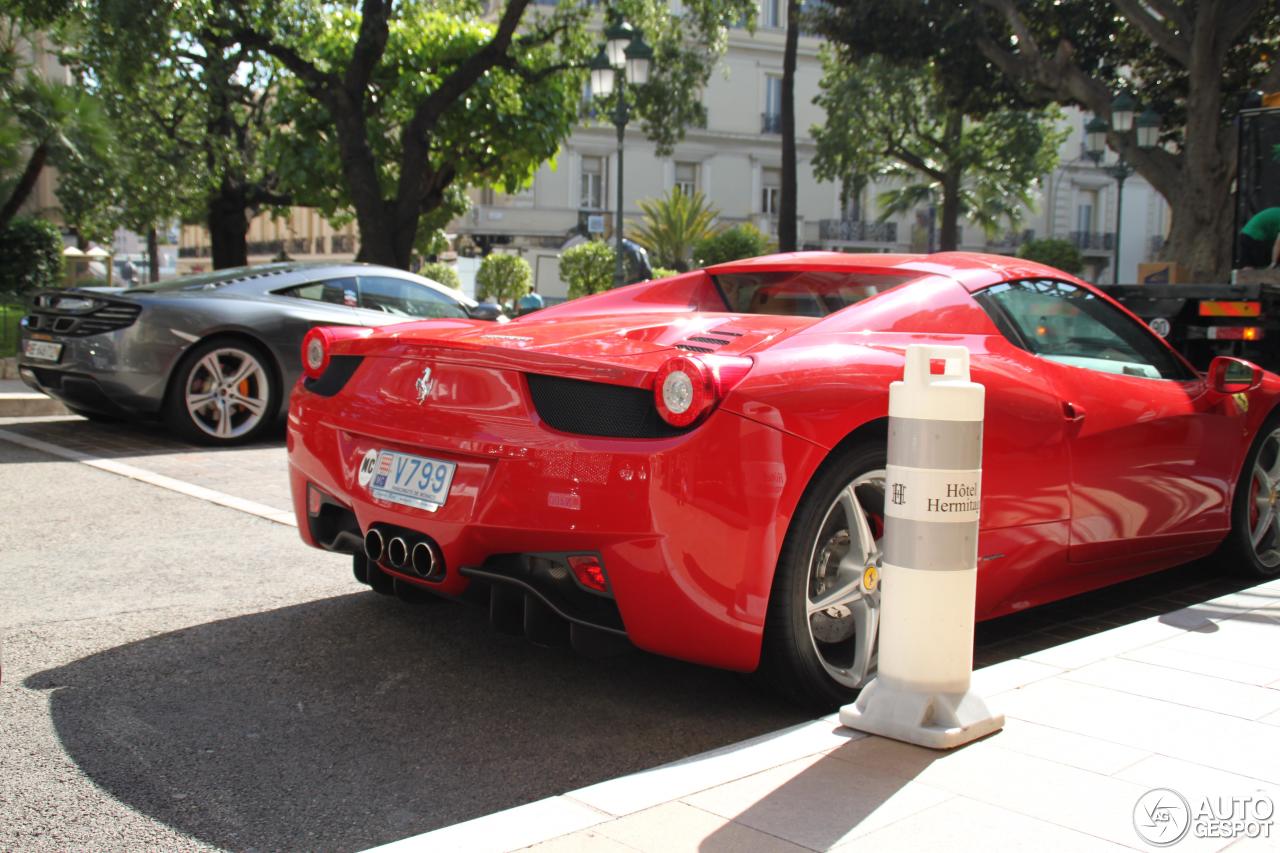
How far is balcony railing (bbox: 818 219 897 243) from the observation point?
2328 inches

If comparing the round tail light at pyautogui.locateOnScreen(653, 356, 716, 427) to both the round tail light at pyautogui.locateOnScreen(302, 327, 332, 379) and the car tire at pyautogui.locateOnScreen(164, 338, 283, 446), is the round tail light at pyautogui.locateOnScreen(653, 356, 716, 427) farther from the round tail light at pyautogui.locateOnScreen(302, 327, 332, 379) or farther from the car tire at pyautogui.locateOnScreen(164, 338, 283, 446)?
the car tire at pyautogui.locateOnScreen(164, 338, 283, 446)

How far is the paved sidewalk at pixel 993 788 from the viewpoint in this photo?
264 centimetres

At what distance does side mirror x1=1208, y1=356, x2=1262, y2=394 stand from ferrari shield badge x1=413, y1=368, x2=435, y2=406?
3.11m

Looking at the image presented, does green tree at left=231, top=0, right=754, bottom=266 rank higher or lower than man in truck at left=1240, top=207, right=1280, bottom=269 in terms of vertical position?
higher

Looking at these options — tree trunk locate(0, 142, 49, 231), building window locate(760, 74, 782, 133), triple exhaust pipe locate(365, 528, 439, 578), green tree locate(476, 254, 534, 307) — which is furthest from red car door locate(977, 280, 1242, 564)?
building window locate(760, 74, 782, 133)

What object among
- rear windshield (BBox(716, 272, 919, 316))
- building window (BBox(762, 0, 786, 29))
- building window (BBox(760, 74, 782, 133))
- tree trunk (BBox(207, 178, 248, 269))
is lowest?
rear windshield (BBox(716, 272, 919, 316))

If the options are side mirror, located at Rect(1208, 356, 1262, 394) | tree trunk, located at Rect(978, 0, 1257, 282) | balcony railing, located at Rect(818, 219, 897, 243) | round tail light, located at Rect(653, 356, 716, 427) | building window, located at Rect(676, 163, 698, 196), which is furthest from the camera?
balcony railing, located at Rect(818, 219, 897, 243)

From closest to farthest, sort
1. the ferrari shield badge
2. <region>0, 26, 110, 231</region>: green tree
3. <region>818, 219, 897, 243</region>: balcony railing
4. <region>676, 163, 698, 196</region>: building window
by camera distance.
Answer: the ferrari shield badge, <region>0, 26, 110, 231</region>: green tree, <region>676, 163, 698, 196</region>: building window, <region>818, 219, 897, 243</region>: balcony railing

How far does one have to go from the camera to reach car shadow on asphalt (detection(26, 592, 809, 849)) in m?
2.99

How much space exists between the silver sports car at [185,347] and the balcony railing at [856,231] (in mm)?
51083

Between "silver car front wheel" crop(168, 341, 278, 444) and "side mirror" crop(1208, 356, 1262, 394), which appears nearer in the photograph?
"side mirror" crop(1208, 356, 1262, 394)

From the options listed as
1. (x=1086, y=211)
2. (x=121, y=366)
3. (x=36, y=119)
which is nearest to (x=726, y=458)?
(x=121, y=366)

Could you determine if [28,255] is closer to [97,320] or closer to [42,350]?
[42,350]

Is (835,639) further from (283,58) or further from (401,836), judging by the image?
(283,58)
